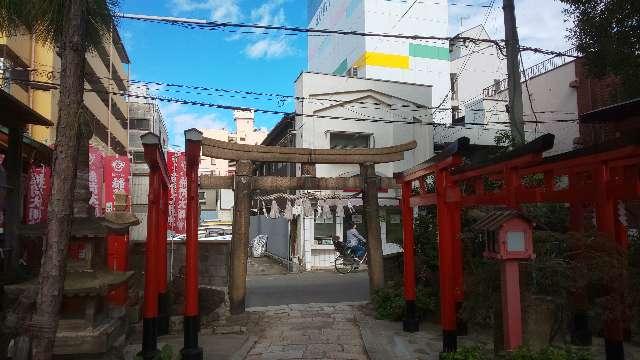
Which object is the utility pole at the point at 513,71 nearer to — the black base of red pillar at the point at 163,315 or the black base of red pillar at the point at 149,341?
the black base of red pillar at the point at 163,315

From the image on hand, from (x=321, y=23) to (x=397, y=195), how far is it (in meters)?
21.8

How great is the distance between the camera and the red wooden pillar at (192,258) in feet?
24.6

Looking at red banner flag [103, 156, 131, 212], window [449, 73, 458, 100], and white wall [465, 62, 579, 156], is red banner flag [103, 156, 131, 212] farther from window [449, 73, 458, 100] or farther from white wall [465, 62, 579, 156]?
window [449, 73, 458, 100]

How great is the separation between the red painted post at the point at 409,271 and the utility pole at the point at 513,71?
14.0 ft

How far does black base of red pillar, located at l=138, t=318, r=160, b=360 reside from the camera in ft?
23.7

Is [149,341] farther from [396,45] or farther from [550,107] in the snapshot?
[396,45]

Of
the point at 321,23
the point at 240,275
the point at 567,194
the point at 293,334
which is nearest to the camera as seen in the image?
the point at 567,194

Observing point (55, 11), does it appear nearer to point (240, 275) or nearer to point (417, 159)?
point (240, 275)

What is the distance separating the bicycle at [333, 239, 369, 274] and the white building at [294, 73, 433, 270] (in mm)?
1126

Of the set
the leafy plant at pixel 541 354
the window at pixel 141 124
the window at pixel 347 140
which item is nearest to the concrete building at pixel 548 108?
the window at pixel 347 140

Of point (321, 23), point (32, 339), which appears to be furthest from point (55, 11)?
point (321, 23)

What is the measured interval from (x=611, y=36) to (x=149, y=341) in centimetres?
1424

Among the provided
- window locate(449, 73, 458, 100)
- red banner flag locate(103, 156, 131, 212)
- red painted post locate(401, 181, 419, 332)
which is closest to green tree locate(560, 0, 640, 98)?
red painted post locate(401, 181, 419, 332)

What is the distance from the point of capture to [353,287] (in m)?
16.8
